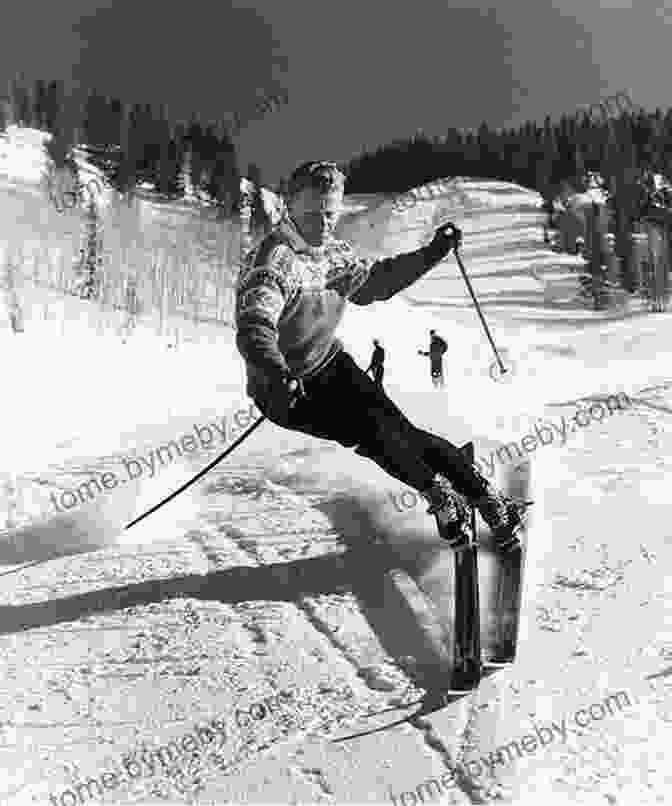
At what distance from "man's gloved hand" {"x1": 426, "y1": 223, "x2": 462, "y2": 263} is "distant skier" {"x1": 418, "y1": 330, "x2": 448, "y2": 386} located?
37.5 ft

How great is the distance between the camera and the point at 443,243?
3.80m

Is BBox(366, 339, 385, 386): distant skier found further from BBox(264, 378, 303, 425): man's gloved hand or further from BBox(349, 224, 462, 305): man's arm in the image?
BBox(264, 378, 303, 425): man's gloved hand

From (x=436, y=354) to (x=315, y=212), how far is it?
1263cm

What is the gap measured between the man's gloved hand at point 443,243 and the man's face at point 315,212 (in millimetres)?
566

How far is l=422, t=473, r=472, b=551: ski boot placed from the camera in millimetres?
3334

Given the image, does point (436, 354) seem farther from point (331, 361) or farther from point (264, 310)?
point (264, 310)

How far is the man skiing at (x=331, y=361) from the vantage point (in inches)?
130

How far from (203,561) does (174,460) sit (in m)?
2.47

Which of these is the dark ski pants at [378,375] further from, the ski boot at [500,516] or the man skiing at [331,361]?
the ski boot at [500,516]

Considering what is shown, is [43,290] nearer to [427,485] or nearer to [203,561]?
[203,561]

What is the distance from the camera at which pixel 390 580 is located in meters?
3.98

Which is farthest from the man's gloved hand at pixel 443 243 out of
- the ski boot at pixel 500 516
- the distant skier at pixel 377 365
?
the ski boot at pixel 500 516

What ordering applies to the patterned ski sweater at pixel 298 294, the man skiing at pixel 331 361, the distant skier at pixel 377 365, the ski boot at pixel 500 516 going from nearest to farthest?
1. the patterned ski sweater at pixel 298 294
2. the man skiing at pixel 331 361
3. the ski boot at pixel 500 516
4. the distant skier at pixel 377 365

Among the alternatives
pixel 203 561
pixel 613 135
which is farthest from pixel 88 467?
pixel 613 135
